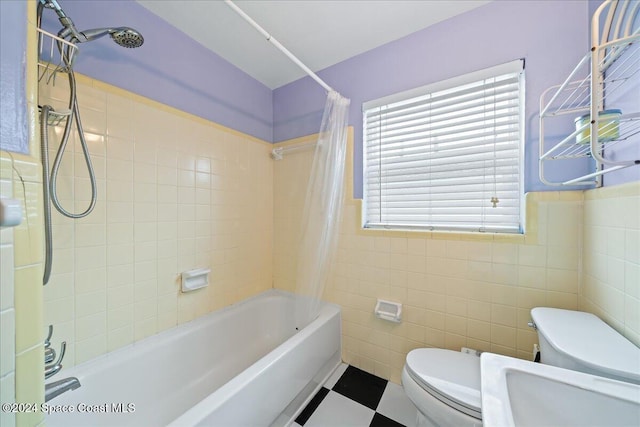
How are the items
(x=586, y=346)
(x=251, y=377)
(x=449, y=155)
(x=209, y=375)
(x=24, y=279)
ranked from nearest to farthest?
(x=24, y=279) → (x=586, y=346) → (x=251, y=377) → (x=449, y=155) → (x=209, y=375)

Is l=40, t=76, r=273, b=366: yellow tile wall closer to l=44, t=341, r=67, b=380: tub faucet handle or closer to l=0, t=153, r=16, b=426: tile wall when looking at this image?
l=44, t=341, r=67, b=380: tub faucet handle

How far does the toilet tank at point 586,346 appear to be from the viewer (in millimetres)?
639

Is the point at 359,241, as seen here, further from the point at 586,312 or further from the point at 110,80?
the point at 110,80

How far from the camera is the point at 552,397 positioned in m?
0.60

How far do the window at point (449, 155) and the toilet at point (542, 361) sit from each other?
1.59ft

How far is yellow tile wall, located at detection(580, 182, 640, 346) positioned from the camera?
75 cm

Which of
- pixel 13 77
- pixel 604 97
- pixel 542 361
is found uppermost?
pixel 604 97

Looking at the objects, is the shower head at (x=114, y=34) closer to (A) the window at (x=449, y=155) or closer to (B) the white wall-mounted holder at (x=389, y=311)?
(A) the window at (x=449, y=155)

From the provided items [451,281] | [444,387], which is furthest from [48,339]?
[451,281]

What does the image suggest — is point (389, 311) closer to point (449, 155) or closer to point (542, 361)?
point (542, 361)

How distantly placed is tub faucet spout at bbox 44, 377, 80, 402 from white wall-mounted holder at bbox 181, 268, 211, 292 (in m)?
0.54

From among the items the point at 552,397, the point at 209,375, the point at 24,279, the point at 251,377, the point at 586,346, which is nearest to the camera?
the point at 24,279

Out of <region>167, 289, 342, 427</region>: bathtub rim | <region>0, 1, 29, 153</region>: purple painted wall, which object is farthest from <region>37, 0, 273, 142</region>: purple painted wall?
<region>167, 289, 342, 427</region>: bathtub rim

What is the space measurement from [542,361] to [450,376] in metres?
0.34
